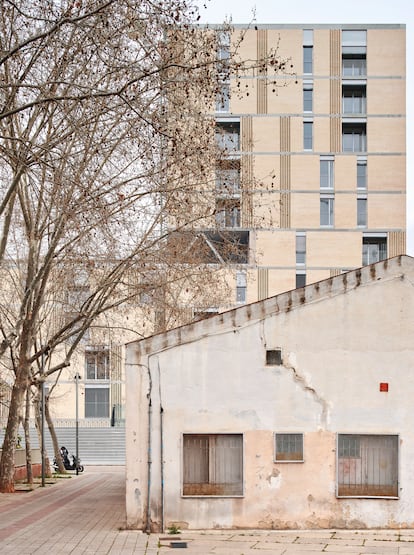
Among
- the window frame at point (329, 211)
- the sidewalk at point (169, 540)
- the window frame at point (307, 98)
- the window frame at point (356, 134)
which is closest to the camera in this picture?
the sidewalk at point (169, 540)

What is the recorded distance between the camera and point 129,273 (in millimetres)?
28469

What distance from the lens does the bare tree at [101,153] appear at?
17.6 m

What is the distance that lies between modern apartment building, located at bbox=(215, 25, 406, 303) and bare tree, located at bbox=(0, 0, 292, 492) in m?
29.6

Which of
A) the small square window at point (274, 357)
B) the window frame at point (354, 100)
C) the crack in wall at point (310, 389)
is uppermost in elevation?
the window frame at point (354, 100)

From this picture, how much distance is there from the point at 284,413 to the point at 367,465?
68.7 inches

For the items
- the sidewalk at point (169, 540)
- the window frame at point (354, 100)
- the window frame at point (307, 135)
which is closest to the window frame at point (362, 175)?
the window frame at point (354, 100)

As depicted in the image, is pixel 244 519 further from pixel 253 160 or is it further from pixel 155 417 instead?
pixel 253 160

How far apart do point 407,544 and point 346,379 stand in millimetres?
3097

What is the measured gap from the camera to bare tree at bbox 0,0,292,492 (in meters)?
17.6

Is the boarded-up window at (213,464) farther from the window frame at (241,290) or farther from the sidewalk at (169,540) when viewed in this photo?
the window frame at (241,290)

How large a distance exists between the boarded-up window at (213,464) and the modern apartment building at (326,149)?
4296 cm

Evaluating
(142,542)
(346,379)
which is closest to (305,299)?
(346,379)

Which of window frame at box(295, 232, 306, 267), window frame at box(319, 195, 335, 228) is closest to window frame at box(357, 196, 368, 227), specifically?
window frame at box(319, 195, 335, 228)

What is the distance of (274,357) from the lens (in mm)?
17562
